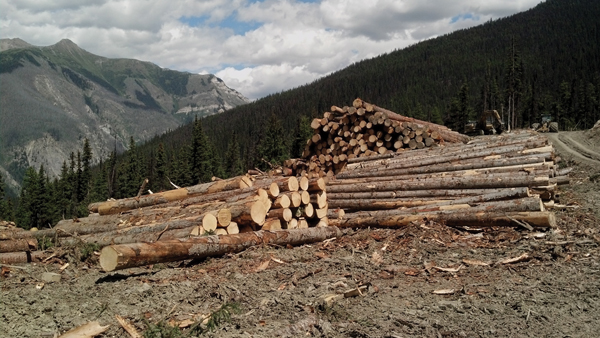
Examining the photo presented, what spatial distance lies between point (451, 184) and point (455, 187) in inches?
4.4

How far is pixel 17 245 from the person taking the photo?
25.0ft

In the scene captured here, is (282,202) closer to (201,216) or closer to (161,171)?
(201,216)

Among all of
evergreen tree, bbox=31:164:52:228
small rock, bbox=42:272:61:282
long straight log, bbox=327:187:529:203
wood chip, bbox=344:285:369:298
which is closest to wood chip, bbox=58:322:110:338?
small rock, bbox=42:272:61:282

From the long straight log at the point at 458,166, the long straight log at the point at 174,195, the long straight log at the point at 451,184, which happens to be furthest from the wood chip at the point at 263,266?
the long straight log at the point at 458,166

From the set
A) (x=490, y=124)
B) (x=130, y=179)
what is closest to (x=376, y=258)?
(x=490, y=124)

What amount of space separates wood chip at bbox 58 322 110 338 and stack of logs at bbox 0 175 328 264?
10.7 ft

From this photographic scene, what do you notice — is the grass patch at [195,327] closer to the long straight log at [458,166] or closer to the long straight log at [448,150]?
the long straight log at [458,166]

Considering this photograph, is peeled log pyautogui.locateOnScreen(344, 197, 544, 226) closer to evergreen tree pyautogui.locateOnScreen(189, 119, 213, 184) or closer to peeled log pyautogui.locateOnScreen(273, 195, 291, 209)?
peeled log pyautogui.locateOnScreen(273, 195, 291, 209)

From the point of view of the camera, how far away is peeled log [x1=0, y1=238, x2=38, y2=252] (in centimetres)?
740

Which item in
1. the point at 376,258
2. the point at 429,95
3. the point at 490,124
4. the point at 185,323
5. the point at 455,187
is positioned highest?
the point at 429,95

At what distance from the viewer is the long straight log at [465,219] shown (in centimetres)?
701

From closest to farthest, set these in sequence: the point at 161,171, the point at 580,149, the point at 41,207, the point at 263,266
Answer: the point at 263,266
the point at 580,149
the point at 41,207
the point at 161,171

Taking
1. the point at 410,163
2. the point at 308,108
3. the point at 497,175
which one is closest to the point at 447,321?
the point at 497,175

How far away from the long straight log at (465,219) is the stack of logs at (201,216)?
0.98m
